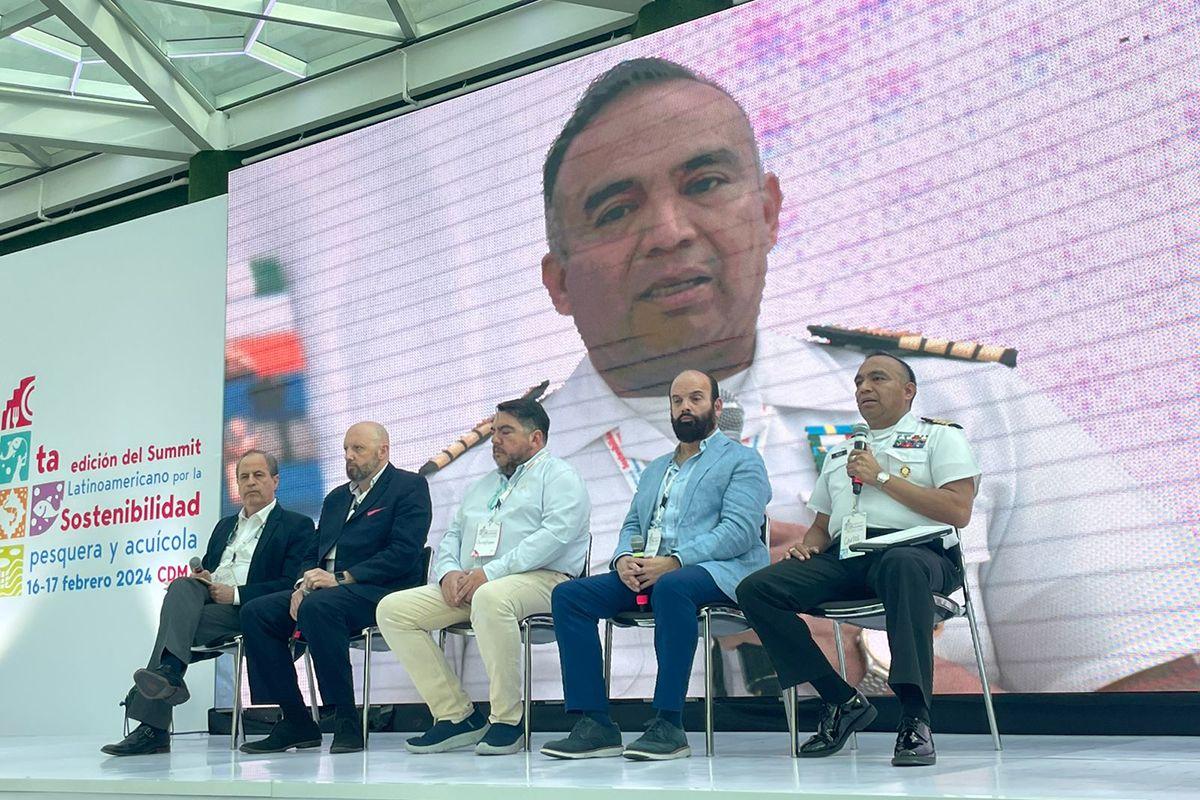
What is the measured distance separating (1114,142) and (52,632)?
5.72m

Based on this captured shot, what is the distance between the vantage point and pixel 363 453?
4.40 m

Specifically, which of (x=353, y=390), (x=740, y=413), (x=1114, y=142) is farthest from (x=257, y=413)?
(x=1114, y=142)

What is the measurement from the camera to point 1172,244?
12.1ft

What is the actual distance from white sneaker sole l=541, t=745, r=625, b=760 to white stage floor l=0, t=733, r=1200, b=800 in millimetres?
33

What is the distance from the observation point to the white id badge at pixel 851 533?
10.9ft

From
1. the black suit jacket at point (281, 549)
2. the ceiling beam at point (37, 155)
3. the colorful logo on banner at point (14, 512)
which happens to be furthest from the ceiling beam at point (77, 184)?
the black suit jacket at point (281, 549)

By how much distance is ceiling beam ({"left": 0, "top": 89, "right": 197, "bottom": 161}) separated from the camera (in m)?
7.91

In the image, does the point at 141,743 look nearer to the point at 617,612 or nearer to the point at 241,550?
the point at 241,550

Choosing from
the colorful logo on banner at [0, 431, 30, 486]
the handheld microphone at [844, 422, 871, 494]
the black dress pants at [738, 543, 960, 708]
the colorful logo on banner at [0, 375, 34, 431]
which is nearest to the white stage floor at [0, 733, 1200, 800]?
the black dress pants at [738, 543, 960, 708]

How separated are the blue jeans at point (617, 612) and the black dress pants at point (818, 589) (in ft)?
0.48

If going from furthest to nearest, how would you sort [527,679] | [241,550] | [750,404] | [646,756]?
[241,550]
[750,404]
[527,679]
[646,756]

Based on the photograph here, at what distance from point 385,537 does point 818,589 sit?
1660 mm

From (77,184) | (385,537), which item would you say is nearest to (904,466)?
(385,537)

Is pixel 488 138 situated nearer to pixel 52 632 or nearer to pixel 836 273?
pixel 836 273
